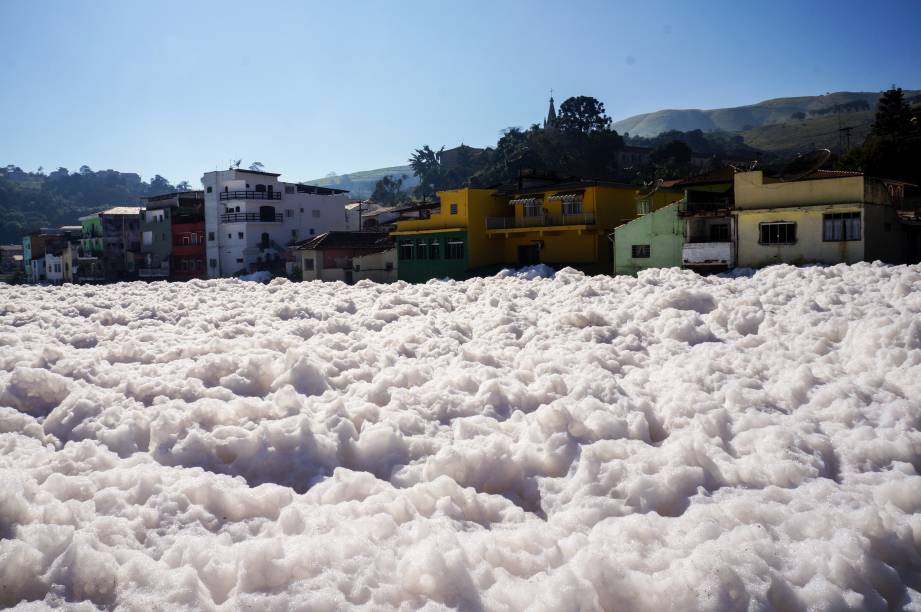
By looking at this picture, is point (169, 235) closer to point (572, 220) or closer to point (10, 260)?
point (10, 260)

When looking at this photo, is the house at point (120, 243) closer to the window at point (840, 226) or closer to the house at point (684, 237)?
the house at point (684, 237)

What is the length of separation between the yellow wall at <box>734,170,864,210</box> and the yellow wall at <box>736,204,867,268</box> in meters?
0.30

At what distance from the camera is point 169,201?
172 ft

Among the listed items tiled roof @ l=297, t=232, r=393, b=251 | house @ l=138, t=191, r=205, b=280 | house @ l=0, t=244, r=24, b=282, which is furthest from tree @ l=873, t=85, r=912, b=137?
house @ l=0, t=244, r=24, b=282

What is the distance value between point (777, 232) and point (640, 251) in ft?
17.4

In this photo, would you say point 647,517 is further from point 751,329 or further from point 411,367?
point 751,329

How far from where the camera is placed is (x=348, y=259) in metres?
38.7

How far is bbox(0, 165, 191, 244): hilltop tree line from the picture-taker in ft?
324

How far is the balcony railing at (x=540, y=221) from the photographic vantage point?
29.5m

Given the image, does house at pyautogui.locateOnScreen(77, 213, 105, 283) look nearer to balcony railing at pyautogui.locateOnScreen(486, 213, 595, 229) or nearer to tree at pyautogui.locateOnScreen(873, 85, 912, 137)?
balcony railing at pyautogui.locateOnScreen(486, 213, 595, 229)

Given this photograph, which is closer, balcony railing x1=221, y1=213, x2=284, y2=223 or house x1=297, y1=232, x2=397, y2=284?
house x1=297, y1=232, x2=397, y2=284

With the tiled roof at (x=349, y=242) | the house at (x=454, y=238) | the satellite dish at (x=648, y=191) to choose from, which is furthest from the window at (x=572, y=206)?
the tiled roof at (x=349, y=242)

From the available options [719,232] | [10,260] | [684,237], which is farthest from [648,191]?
[10,260]

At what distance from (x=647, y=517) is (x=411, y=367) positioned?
10.6ft
